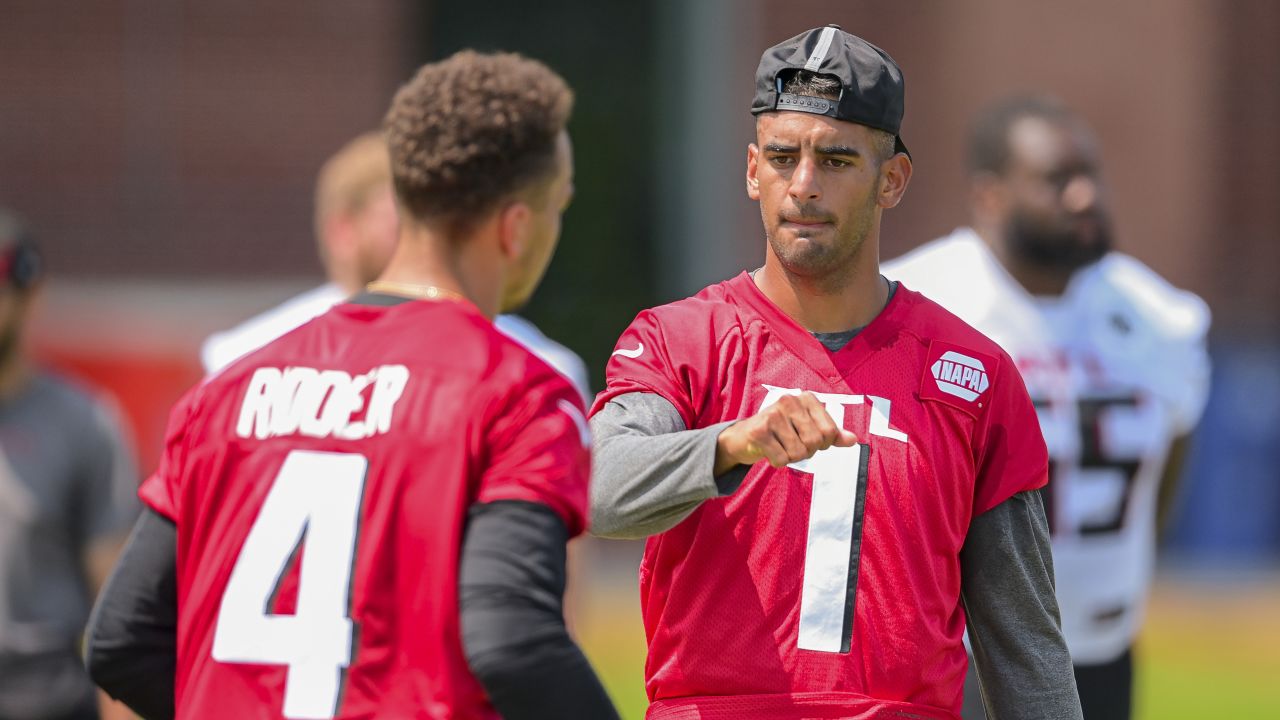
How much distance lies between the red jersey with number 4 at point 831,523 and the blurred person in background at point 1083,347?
164cm

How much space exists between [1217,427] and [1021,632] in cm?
1250

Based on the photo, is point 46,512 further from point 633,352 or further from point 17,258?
point 633,352

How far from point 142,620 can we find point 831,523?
1.18m

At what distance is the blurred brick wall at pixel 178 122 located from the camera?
50.6 ft

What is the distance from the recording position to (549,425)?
262 centimetres

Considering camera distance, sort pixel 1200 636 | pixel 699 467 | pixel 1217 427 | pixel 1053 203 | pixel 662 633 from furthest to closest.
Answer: pixel 1217 427, pixel 1200 636, pixel 1053 203, pixel 662 633, pixel 699 467

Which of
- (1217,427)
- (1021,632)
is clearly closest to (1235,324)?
(1217,427)

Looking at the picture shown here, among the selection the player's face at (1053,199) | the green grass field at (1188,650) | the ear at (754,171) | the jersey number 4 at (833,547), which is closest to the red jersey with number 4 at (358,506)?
the jersey number 4 at (833,547)

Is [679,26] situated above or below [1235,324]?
above

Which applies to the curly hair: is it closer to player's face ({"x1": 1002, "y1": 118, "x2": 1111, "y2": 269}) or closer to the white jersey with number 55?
the white jersey with number 55

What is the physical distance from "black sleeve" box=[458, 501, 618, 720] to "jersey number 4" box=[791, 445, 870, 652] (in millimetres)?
574

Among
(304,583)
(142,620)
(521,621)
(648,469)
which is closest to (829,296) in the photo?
(648,469)

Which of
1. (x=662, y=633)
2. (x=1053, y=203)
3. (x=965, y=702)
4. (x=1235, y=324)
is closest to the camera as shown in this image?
(x=662, y=633)

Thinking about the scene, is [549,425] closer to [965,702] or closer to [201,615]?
[201,615]
